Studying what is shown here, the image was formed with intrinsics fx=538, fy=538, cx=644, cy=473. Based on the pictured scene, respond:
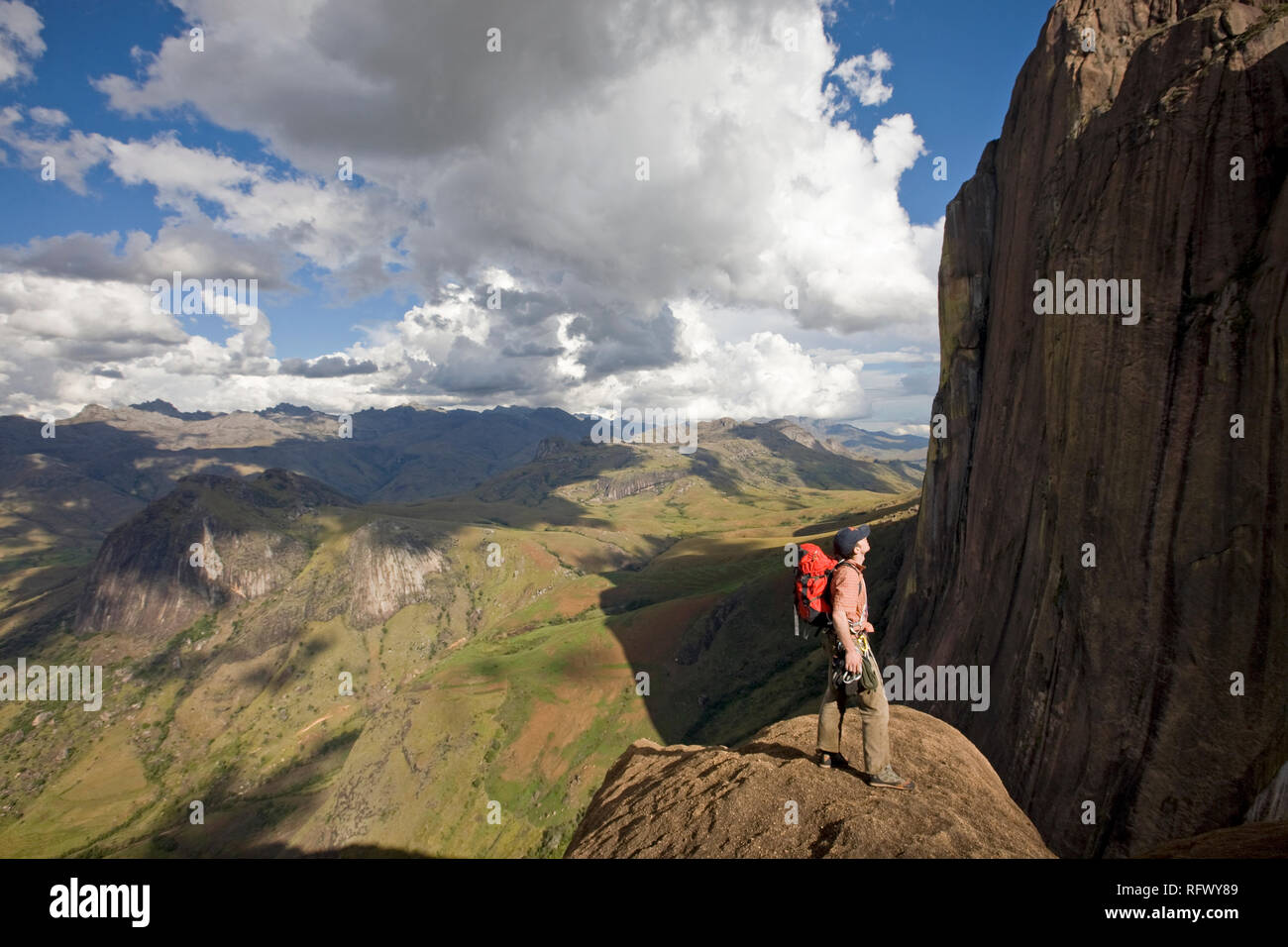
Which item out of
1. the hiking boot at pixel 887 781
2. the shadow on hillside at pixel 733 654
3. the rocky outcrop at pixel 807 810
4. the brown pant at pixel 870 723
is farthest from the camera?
the shadow on hillside at pixel 733 654

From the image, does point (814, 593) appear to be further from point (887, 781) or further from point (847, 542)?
point (887, 781)

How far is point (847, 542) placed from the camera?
1236cm

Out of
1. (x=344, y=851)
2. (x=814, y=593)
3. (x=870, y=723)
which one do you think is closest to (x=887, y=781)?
(x=870, y=723)

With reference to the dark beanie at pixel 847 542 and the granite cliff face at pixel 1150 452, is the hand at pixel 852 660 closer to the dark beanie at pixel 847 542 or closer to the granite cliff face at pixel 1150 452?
the dark beanie at pixel 847 542

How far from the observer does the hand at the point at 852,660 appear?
457 inches

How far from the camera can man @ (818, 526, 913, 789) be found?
11.9 m

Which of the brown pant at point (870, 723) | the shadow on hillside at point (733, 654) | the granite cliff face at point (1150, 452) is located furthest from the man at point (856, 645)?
the shadow on hillside at point (733, 654)

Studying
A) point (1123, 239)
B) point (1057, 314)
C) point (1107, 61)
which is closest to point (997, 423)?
point (1057, 314)

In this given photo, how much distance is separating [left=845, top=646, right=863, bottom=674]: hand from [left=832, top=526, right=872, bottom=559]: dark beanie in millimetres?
2046

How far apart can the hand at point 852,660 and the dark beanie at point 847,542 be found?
2.05m

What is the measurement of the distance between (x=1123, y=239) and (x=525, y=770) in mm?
118709

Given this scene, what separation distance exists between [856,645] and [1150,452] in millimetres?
25088

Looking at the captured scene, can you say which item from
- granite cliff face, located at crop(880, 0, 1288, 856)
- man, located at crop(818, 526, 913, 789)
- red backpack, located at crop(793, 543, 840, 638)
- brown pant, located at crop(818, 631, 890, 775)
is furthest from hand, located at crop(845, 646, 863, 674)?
granite cliff face, located at crop(880, 0, 1288, 856)
